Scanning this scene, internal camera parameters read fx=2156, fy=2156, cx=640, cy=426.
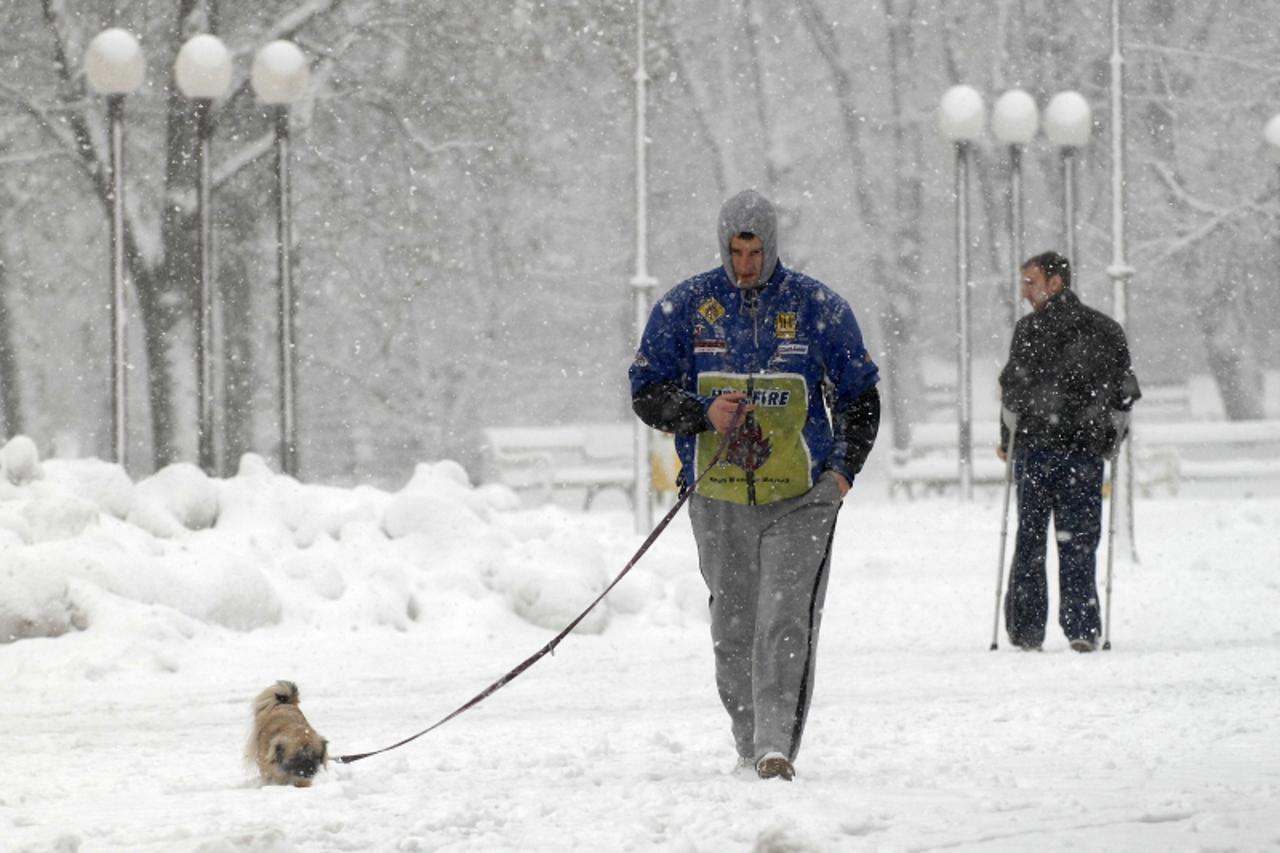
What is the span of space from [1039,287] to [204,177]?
1047 cm

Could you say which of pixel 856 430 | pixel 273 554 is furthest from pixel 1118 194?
pixel 856 430

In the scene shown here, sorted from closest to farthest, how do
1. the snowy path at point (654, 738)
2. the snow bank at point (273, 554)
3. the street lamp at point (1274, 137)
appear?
the snowy path at point (654, 738)
the snow bank at point (273, 554)
the street lamp at point (1274, 137)

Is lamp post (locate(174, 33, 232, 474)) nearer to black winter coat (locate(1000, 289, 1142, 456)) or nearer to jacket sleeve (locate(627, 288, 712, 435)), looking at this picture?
black winter coat (locate(1000, 289, 1142, 456))

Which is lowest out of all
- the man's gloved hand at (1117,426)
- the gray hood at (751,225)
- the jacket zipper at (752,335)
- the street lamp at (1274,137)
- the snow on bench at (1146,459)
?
the snow on bench at (1146,459)

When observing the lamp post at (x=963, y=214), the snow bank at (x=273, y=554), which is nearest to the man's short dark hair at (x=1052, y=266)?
the snow bank at (x=273, y=554)

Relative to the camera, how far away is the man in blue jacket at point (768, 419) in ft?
20.8

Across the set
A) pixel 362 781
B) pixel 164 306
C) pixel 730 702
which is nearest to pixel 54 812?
pixel 362 781

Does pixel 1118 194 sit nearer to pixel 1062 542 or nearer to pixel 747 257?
pixel 1062 542

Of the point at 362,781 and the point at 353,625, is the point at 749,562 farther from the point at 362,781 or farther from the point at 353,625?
the point at 353,625

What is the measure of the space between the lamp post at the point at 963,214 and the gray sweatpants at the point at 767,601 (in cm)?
1522

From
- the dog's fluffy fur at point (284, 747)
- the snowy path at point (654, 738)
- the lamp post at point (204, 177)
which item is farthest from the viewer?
the lamp post at point (204, 177)

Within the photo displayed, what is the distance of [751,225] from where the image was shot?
6.30m

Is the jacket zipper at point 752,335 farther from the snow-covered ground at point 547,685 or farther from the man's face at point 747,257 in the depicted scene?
the snow-covered ground at point 547,685

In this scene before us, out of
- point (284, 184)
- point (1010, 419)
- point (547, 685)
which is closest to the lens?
point (547, 685)
